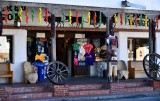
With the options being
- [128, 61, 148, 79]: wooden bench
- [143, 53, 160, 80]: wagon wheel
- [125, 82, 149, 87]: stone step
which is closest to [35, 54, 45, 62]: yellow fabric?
[125, 82, 149, 87]: stone step

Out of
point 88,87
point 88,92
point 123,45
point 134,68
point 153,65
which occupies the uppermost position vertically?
point 123,45

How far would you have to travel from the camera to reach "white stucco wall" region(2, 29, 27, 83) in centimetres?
1717

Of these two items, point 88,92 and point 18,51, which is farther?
point 18,51

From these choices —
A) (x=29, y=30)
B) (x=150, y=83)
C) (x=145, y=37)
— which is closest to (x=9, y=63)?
(x=29, y=30)

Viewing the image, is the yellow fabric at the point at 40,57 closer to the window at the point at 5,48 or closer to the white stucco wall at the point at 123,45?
the window at the point at 5,48

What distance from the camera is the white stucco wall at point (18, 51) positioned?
56.3 feet

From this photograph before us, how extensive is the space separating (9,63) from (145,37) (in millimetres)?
7989

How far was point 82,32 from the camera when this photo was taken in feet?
65.2

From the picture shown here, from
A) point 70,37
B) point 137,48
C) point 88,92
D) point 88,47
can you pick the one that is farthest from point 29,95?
point 137,48

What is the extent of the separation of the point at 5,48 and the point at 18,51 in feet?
2.05

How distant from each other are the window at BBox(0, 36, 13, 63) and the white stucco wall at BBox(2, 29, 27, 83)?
0.82ft

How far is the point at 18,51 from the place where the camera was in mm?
17297

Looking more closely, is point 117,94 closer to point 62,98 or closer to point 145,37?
point 62,98

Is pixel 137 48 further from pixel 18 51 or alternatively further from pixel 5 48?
pixel 5 48
